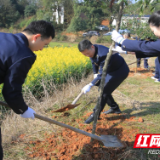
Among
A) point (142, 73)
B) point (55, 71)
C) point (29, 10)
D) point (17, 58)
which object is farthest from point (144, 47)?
point (29, 10)

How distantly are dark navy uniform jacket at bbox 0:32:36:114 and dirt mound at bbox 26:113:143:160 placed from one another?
1205 millimetres

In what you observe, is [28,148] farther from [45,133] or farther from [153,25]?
[153,25]

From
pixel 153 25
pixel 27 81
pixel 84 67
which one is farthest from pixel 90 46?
pixel 84 67

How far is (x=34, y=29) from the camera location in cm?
166

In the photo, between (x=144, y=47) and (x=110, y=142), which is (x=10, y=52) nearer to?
(x=144, y=47)

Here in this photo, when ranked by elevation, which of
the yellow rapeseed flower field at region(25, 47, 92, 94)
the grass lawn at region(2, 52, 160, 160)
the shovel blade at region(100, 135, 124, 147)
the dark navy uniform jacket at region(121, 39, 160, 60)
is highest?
the dark navy uniform jacket at region(121, 39, 160, 60)

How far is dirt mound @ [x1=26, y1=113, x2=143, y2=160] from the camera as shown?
2.36m

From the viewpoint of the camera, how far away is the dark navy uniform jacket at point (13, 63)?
141cm

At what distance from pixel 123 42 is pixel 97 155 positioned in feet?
5.22

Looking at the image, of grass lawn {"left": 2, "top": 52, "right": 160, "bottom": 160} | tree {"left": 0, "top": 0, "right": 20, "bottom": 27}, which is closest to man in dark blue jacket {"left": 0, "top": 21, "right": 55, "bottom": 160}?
grass lawn {"left": 2, "top": 52, "right": 160, "bottom": 160}

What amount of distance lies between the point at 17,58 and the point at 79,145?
1.70 meters

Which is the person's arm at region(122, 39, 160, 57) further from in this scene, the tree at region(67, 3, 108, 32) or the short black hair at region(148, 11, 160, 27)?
the tree at region(67, 3, 108, 32)

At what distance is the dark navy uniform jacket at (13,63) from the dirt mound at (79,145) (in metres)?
1.20

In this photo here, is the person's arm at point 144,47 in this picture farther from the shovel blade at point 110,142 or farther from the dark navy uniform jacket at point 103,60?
the shovel blade at point 110,142
